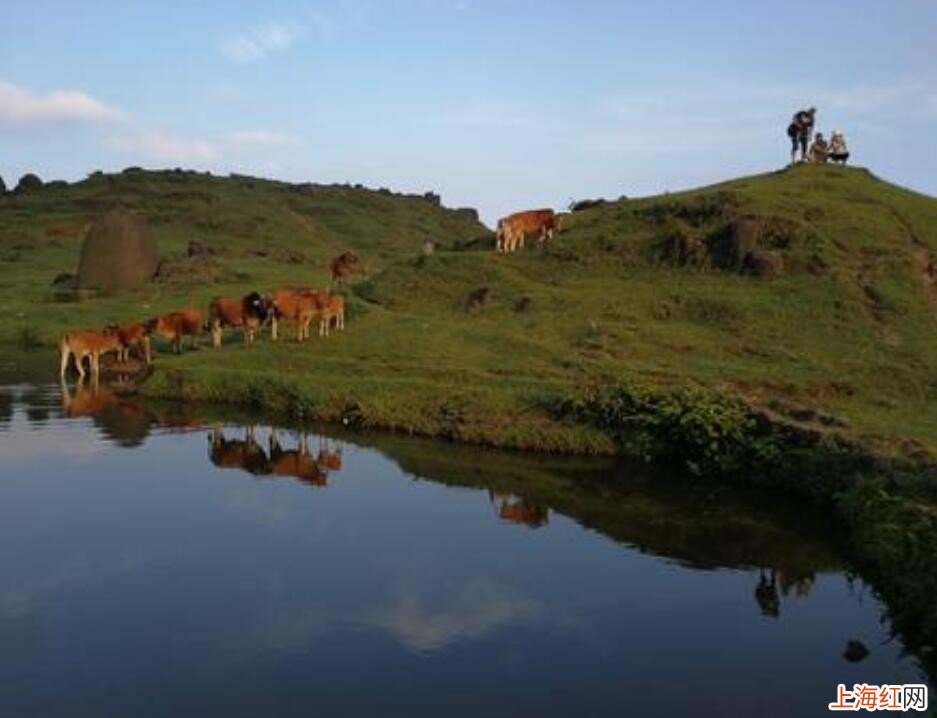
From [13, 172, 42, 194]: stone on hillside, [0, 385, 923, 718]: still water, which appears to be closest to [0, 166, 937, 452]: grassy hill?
[0, 385, 923, 718]: still water

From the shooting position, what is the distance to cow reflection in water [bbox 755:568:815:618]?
1350 centimetres

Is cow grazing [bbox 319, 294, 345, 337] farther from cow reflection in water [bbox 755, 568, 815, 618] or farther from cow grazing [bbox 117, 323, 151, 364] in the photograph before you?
cow reflection in water [bbox 755, 568, 815, 618]

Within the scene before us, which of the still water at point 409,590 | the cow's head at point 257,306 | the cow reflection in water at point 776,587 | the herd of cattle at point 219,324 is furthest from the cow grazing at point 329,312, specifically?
the cow reflection in water at point 776,587

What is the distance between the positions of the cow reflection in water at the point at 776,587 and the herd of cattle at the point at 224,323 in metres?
17.1

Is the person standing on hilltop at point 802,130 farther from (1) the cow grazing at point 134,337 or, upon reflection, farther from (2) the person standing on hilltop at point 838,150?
(1) the cow grazing at point 134,337

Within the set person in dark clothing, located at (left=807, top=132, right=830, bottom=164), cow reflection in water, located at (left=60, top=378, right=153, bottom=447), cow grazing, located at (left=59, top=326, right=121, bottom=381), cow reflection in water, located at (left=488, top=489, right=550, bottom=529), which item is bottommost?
cow reflection in water, located at (left=488, top=489, right=550, bottom=529)

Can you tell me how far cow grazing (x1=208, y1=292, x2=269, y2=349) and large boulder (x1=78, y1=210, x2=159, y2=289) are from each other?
16.7 metres

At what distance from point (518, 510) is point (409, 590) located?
4.47 meters

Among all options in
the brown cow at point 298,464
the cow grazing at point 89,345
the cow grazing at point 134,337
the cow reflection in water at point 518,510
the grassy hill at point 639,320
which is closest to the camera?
the cow reflection in water at point 518,510

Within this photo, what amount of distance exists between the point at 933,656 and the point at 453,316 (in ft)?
70.8

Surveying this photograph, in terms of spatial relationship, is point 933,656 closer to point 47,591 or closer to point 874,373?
point 47,591

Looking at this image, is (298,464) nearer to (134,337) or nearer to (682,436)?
(682,436)

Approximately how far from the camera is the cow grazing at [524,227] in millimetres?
36781

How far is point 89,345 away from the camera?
95.6ft
